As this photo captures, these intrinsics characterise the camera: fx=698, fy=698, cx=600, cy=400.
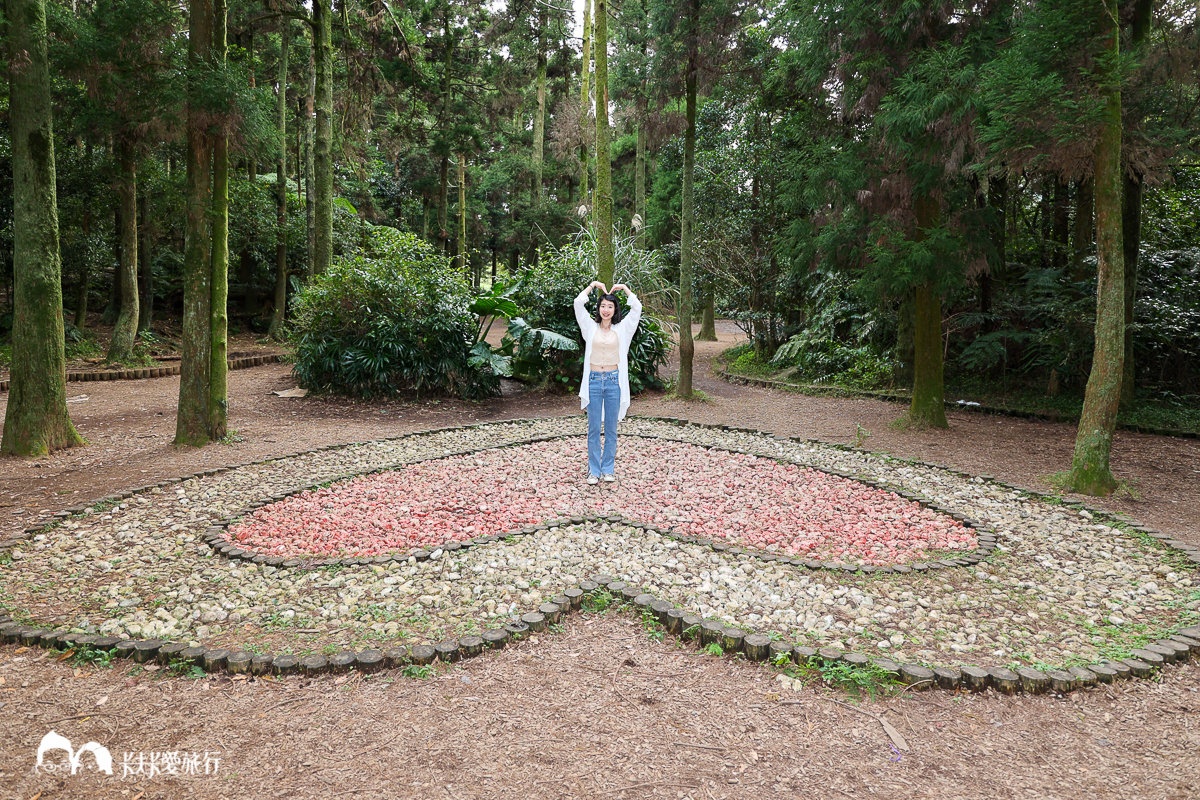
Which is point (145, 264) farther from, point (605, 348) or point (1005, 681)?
point (1005, 681)

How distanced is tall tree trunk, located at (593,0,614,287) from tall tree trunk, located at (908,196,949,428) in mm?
3967

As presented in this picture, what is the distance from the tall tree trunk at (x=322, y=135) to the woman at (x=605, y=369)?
302 inches

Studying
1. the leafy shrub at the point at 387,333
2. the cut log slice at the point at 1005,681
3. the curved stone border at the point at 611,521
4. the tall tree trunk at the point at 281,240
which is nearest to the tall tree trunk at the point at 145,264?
the tall tree trunk at the point at 281,240

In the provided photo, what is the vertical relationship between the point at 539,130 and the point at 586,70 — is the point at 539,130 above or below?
above

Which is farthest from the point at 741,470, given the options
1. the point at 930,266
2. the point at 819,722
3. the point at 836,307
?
the point at 836,307

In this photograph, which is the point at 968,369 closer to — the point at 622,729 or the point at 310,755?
the point at 622,729

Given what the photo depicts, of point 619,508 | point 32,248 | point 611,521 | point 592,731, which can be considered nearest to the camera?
point 592,731

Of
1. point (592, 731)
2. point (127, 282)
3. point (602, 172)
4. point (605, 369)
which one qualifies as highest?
point (602, 172)

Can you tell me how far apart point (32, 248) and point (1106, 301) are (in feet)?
31.0

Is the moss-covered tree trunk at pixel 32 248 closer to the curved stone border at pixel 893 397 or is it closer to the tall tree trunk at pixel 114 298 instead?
the tall tree trunk at pixel 114 298

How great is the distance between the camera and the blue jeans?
5.89 meters

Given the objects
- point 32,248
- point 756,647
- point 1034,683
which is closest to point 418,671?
point 756,647

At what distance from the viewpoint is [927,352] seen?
852 cm

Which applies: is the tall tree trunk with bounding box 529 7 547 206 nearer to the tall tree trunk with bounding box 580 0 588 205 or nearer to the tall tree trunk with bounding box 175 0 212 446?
the tall tree trunk with bounding box 580 0 588 205
